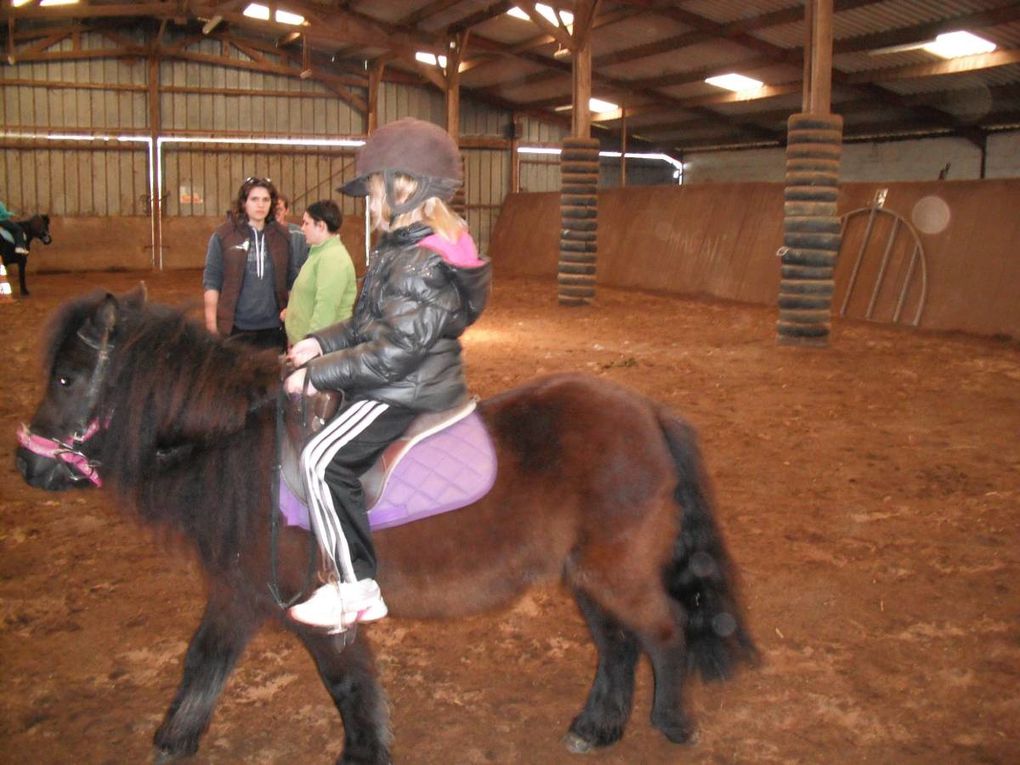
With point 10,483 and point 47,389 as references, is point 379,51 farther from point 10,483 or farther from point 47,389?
point 47,389

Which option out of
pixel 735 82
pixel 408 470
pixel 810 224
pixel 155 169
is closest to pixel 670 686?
pixel 408 470

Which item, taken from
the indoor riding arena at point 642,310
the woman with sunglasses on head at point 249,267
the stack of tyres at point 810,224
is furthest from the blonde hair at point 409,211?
the stack of tyres at point 810,224

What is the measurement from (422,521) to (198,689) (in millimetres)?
925

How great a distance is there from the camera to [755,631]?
363cm

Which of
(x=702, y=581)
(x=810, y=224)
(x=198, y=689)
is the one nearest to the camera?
(x=198, y=689)

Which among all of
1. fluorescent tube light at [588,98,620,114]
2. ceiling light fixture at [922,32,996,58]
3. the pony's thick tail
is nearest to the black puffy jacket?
the pony's thick tail

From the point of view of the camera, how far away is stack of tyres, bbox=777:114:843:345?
10.1 metres

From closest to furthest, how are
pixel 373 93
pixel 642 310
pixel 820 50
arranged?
pixel 820 50
pixel 642 310
pixel 373 93

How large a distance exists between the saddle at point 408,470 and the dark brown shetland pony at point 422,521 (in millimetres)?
60

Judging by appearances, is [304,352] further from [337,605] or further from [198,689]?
[198,689]

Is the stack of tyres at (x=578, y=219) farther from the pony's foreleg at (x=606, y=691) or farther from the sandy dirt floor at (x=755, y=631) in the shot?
the pony's foreleg at (x=606, y=691)

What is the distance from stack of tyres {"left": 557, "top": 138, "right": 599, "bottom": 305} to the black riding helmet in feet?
40.2

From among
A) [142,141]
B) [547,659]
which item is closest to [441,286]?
[547,659]

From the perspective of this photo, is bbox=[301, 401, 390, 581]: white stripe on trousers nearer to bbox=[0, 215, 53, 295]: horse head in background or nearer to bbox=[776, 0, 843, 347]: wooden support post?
bbox=[776, 0, 843, 347]: wooden support post
